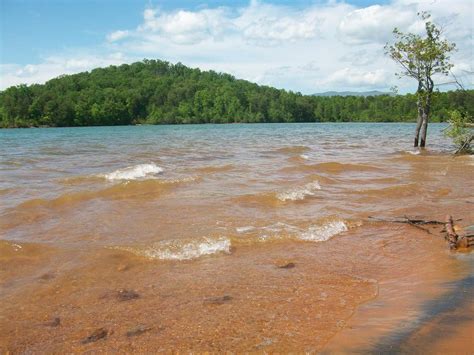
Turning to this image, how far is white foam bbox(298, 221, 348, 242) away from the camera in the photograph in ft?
30.1

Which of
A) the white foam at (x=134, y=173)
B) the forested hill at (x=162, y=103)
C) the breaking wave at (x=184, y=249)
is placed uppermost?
the forested hill at (x=162, y=103)

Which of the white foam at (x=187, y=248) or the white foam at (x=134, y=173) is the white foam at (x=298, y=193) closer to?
the white foam at (x=187, y=248)

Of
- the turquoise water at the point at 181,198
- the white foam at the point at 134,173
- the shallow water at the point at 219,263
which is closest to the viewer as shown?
the shallow water at the point at 219,263

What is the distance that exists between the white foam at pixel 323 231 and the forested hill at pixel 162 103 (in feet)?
356

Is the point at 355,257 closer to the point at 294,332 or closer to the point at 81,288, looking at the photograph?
the point at 294,332

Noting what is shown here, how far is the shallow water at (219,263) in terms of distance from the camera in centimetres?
509

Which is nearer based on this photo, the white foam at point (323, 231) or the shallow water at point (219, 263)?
the shallow water at point (219, 263)

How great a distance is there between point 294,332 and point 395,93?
27.4 meters

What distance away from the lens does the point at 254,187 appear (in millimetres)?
15242

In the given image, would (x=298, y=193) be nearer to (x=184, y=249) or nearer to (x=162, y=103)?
(x=184, y=249)

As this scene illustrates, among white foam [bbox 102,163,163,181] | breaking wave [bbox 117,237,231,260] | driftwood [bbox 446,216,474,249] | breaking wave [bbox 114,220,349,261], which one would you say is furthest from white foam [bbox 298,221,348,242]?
white foam [bbox 102,163,163,181]

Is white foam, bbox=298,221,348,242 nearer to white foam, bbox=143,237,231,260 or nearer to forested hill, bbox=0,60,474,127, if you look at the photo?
white foam, bbox=143,237,231,260

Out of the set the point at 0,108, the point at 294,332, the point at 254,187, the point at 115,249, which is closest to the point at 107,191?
the point at 254,187

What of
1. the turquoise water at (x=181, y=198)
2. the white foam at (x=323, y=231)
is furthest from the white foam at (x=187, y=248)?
the white foam at (x=323, y=231)
